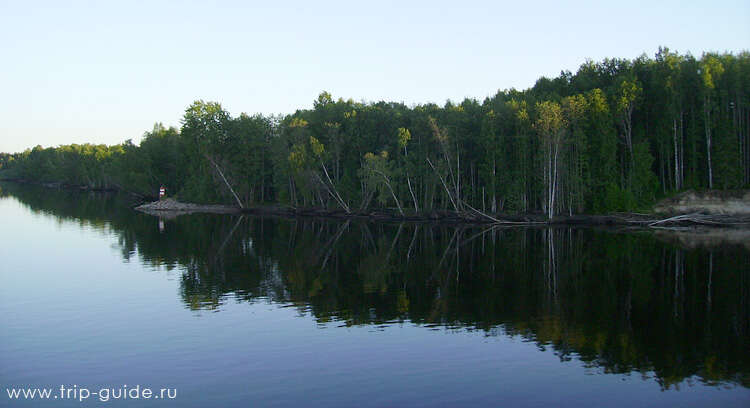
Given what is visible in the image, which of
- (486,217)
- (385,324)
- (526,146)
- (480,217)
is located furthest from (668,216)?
(385,324)

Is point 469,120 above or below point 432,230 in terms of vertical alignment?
above

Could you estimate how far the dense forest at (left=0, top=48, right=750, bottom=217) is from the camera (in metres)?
64.6

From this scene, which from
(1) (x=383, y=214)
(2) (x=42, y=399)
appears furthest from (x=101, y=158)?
(2) (x=42, y=399)

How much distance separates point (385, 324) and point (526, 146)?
52684 mm

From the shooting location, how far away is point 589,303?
27297mm

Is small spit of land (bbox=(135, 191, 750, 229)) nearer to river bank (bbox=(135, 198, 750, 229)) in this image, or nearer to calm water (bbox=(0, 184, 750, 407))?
river bank (bbox=(135, 198, 750, 229))

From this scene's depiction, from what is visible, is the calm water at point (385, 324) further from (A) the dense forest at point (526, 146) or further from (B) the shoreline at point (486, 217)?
(A) the dense forest at point (526, 146)

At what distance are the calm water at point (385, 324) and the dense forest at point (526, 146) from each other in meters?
22.4

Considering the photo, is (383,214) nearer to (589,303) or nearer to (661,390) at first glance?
(589,303)

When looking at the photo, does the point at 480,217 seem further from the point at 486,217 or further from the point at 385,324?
the point at 385,324

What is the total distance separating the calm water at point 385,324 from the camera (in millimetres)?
16859

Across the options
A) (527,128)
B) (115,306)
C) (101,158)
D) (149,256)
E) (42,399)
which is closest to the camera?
(42,399)

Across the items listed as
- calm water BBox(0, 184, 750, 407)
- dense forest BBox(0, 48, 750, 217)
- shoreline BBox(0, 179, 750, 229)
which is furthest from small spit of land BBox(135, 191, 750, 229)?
calm water BBox(0, 184, 750, 407)

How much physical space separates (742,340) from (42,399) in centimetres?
2509
